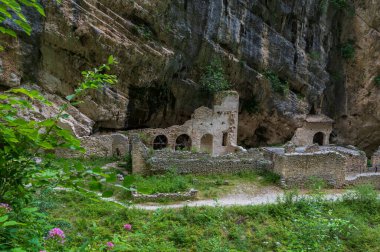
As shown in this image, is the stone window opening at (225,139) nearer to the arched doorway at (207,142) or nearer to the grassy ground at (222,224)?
the arched doorway at (207,142)

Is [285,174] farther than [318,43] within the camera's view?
No

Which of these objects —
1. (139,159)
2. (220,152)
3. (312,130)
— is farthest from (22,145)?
(312,130)

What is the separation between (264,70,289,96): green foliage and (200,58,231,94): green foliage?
386 cm

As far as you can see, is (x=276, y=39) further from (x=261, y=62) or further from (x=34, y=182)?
(x=34, y=182)

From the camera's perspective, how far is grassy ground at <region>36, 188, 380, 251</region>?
9.90 m

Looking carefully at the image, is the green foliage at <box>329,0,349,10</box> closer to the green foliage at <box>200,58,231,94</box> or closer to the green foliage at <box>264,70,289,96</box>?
the green foliage at <box>264,70,289,96</box>

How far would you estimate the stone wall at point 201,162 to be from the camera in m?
15.6

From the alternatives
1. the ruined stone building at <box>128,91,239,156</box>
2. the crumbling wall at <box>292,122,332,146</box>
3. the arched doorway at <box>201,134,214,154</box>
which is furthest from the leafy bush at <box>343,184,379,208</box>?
the crumbling wall at <box>292,122,332,146</box>

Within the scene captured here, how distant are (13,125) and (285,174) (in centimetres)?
1425

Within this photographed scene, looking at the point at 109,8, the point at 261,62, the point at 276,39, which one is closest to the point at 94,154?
the point at 109,8

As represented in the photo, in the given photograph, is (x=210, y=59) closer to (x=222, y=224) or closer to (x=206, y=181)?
(x=206, y=181)

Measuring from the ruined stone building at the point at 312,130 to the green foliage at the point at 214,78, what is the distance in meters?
8.26

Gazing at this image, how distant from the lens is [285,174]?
1545 cm

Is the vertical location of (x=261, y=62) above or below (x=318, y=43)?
below
